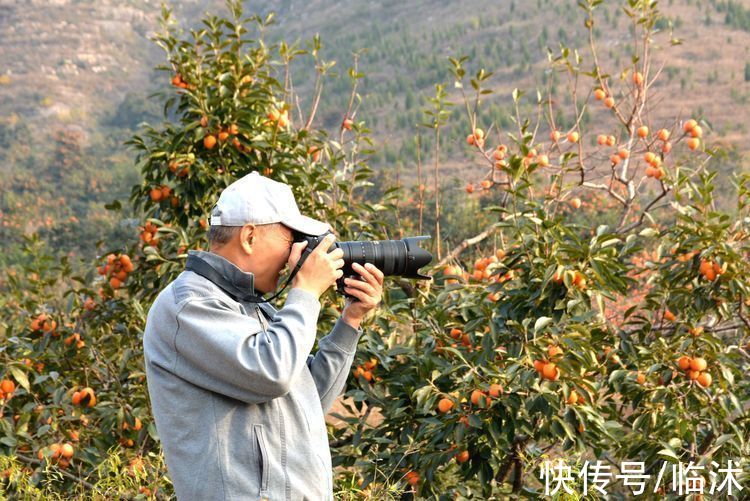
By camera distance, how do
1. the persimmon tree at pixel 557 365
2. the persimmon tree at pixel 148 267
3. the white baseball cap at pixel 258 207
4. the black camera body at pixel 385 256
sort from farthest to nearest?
the persimmon tree at pixel 148 267
the persimmon tree at pixel 557 365
the black camera body at pixel 385 256
the white baseball cap at pixel 258 207

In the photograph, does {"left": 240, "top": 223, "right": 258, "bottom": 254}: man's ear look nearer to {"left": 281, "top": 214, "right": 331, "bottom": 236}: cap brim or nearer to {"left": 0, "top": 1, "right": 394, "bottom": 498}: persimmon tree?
{"left": 281, "top": 214, "right": 331, "bottom": 236}: cap brim

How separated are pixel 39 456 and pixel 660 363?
2.16 meters

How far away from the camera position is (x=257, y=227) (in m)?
1.61

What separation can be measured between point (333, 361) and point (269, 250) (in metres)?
0.34

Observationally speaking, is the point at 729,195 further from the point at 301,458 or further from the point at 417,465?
the point at 301,458

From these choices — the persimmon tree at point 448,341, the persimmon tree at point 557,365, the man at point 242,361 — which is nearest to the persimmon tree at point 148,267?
the persimmon tree at point 448,341

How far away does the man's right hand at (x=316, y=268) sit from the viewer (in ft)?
5.32

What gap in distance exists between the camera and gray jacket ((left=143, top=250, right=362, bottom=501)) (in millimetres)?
1485

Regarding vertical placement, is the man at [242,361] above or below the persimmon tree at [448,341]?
above

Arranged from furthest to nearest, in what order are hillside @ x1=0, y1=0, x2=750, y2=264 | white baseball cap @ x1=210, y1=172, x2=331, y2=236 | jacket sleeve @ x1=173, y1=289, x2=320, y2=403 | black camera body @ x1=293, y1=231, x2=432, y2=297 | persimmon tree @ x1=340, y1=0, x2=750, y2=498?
Answer: hillside @ x1=0, y1=0, x2=750, y2=264 < persimmon tree @ x1=340, y1=0, x2=750, y2=498 < black camera body @ x1=293, y1=231, x2=432, y2=297 < white baseball cap @ x1=210, y1=172, x2=331, y2=236 < jacket sleeve @ x1=173, y1=289, x2=320, y2=403

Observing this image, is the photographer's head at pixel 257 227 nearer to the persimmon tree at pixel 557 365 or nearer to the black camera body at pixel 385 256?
the black camera body at pixel 385 256

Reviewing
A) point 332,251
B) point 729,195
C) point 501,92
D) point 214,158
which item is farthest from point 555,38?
point 332,251

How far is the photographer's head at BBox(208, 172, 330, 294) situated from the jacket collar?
0.02 m

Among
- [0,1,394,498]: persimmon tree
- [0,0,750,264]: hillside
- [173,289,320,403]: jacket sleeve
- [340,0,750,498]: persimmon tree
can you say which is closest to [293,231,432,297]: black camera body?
[173,289,320,403]: jacket sleeve
